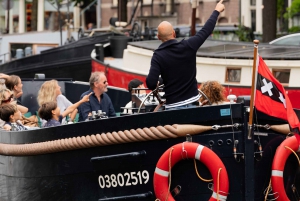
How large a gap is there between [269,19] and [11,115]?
44.4 ft

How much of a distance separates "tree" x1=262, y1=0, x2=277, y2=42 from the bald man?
570 inches

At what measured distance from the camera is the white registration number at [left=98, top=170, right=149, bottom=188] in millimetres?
8781

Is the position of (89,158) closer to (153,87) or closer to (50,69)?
(153,87)

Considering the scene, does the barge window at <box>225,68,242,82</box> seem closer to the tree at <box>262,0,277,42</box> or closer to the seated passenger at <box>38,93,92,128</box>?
the seated passenger at <box>38,93,92,128</box>

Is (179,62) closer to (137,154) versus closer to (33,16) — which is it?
(137,154)

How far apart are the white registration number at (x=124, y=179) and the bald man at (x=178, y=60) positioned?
2.44 ft

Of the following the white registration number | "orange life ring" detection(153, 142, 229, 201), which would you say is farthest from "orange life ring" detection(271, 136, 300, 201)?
the white registration number

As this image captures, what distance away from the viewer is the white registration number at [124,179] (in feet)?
28.8

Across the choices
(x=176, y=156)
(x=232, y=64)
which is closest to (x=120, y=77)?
(x=232, y=64)

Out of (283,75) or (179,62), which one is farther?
(283,75)

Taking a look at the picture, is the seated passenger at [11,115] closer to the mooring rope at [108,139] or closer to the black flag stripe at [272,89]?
the mooring rope at [108,139]

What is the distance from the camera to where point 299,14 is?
34.1 m

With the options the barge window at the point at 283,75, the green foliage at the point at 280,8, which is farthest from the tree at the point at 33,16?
the barge window at the point at 283,75

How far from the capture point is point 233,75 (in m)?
15.7
